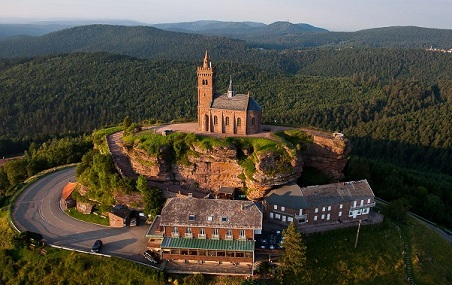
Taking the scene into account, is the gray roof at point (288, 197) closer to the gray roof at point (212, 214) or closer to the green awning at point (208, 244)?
the gray roof at point (212, 214)

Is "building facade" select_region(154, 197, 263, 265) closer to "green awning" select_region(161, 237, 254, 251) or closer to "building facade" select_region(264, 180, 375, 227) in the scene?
"green awning" select_region(161, 237, 254, 251)

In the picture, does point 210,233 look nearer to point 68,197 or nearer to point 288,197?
point 288,197

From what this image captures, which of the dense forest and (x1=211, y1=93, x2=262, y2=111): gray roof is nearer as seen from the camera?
(x1=211, y1=93, x2=262, y2=111): gray roof

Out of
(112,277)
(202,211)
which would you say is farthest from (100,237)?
(202,211)

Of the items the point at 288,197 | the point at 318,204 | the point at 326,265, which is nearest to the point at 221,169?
the point at 288,197

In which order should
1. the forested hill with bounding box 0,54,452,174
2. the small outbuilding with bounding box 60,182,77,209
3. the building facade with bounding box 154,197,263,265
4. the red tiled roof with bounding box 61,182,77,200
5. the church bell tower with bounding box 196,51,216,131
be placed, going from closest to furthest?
the building facade with bounding box 154,197,263,265 → the small outbuilding with bounding box 60,182,77,209 → the red tiled roof with bounding box 61,182,77,200 → the church bell tower with bounding box 196,51,216,131 → the forested hill with bounding box 0,54,452,174

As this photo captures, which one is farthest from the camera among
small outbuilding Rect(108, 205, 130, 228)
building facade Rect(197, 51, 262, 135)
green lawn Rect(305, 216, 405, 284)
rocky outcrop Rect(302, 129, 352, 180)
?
building facade Rect(197, 51, 262, 135)

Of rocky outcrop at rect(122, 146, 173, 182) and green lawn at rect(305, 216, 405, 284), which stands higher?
rocky outcrop at rect(122, 146, 173, 182)

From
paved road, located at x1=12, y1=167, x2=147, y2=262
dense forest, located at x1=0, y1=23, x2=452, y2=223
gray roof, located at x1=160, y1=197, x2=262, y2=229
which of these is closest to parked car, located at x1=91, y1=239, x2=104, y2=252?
paved road, located at x1=12, y1=167, x2=147, y2=262
